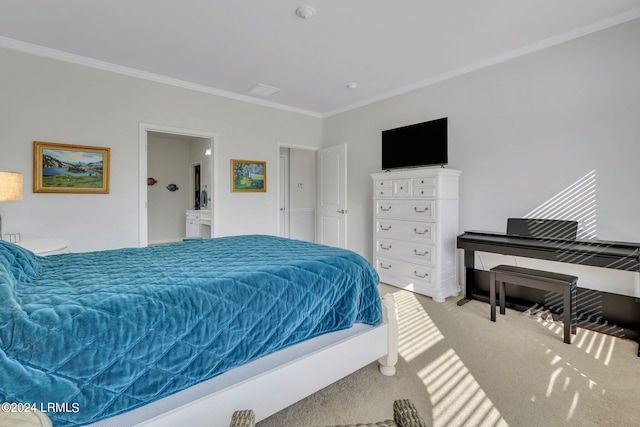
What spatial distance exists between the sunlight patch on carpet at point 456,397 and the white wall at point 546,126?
76.7 inches

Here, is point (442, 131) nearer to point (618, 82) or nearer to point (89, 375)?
point (618, 82)

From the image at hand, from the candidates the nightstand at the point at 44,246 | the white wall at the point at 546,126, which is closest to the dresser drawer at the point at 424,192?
the white wall at the point at 546,126

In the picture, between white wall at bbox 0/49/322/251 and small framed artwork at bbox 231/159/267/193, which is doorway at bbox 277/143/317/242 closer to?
small framed artwork at bbox 231/159/267/193

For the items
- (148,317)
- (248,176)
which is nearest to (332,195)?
(248,176)

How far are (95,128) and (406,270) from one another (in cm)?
399

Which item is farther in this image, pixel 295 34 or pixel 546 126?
pixel 546 126

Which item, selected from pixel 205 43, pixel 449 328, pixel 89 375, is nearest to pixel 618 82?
pixel 449 328

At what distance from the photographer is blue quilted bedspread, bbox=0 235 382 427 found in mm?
937

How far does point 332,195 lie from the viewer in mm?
5102

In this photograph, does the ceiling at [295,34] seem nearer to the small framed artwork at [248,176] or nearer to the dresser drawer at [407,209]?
the small framed artwork at [248,176]

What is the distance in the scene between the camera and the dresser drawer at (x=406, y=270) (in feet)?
11.3

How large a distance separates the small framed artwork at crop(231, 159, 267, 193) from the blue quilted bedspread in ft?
8.71

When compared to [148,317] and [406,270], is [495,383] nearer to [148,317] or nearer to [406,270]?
[406,270]

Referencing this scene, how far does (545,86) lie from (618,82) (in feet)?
1.75
